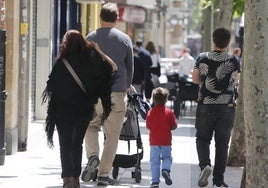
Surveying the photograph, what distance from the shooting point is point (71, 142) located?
1088cm

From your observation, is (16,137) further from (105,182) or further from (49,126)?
(49,126)

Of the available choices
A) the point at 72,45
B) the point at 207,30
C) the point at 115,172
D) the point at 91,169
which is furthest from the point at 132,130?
the point at 207,30

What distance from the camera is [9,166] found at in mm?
14602

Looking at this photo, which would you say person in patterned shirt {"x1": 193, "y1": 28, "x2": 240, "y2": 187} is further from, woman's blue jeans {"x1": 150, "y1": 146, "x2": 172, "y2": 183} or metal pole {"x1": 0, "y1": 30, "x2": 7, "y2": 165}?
metal pole {"x1": 0, "y1": 30, "x2": 7, "y2": 165}

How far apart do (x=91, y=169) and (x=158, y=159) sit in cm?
79

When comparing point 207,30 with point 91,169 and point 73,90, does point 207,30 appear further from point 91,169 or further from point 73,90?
point 73,90

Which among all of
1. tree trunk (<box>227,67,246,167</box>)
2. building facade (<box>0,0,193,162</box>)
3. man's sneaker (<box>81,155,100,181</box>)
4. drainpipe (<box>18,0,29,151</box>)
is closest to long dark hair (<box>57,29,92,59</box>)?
man's sneaker (<box>81,155,100,181</box>)

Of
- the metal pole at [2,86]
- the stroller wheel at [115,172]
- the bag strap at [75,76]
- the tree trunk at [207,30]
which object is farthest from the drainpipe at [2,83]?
the tree trunk at [207,30]

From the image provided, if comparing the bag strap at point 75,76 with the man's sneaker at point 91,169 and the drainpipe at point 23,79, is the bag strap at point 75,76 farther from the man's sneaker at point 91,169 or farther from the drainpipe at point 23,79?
the drainpipe at point 23,79

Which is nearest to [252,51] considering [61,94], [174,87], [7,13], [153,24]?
[61,94]

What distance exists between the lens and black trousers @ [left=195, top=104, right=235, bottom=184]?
1239 cm

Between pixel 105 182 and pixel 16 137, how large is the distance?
164 inches

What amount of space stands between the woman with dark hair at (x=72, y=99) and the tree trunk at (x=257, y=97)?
6.59 feet

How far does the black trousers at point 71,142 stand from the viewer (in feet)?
35.6
